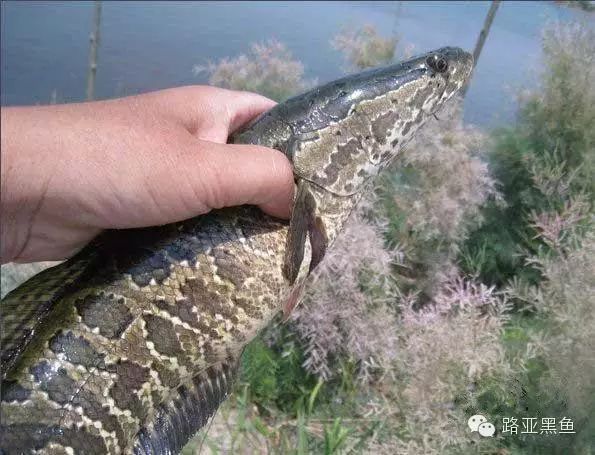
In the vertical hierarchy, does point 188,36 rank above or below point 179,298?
below

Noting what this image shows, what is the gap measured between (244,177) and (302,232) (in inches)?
8.8

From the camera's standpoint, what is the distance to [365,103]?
176cm

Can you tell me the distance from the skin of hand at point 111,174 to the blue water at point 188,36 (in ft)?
9.85

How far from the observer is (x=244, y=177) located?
57.3 inches

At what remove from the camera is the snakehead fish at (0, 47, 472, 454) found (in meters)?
1.35

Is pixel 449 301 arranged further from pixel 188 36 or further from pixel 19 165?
pixel 188 36

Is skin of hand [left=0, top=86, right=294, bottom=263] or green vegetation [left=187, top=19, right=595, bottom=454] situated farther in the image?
green vegetation [left=187, top=19, right=595, bottom=454]

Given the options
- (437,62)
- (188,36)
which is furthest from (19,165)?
(188,36)

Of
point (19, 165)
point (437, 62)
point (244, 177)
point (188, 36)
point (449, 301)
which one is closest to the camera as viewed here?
point (19, 165)

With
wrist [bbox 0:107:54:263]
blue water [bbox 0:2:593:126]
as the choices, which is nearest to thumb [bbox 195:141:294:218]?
wrist [bbox 0:107:54:263]

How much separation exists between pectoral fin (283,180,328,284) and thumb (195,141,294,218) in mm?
46

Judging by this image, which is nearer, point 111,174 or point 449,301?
point 111,174

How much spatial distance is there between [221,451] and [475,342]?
0.97m

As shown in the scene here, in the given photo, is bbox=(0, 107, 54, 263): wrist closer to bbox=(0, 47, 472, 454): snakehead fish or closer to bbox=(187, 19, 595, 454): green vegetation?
bbox=(0, 47, 472, 454): snakehead fish
